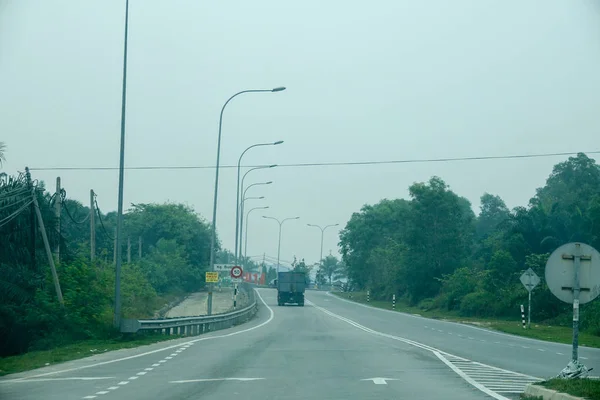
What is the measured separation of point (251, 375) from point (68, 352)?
934 cm

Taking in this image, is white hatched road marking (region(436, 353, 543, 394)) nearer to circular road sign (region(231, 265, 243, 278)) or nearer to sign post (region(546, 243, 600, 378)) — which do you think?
sign post (region(546, 243, 600, 378))

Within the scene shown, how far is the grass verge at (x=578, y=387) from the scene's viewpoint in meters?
11.7

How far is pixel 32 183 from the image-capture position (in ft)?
104

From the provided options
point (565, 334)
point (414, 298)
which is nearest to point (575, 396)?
point (565, 334)

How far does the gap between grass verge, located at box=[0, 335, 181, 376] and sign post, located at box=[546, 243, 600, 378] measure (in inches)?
453

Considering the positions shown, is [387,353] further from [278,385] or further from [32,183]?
[32,183]

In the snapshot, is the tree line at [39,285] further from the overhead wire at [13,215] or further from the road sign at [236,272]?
the road sign at [236,272]

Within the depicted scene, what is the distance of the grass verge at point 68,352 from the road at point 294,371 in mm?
726

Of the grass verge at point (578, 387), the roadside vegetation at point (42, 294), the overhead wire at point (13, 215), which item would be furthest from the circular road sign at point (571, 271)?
the overhead wire at point (13, 215)

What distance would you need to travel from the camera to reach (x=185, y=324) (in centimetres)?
3444

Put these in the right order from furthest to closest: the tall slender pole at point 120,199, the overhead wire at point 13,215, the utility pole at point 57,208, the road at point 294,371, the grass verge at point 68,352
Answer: the utility pole at point 57,208, the overhead wire at point 13,215, the tall slender pole at point 120,199, the grass verge at point 68,352, the road at point 294,371

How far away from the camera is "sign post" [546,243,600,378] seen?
13344 millimetres

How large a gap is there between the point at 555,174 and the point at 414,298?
98.5ft

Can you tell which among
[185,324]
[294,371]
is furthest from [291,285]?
A: [294,371]
